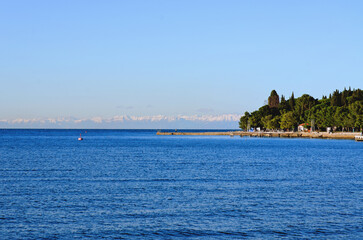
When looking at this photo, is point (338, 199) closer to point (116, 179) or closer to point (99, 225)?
point (99, 225)

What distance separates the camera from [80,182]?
173ft

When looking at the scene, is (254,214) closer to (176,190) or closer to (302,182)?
(176,190)

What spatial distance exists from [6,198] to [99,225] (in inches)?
550

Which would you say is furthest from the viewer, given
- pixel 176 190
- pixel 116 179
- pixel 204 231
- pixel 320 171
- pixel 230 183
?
pixel 320 171

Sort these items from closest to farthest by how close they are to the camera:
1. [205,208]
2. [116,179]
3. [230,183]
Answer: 1. [205,208]
2. [230,183]
3. [116,179]

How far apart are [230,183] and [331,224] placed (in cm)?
2105

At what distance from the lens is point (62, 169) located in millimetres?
68938

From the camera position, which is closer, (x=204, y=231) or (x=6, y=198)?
(x=204, y=231)

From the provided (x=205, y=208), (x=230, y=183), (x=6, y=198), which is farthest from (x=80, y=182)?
(x=205, y=208)

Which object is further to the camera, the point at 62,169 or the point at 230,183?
the point at 62,169

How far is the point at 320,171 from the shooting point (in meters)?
67.1

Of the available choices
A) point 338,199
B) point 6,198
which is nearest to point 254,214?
point 338,199

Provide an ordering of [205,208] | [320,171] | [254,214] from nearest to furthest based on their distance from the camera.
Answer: [254,214], [205,208], [320,171]

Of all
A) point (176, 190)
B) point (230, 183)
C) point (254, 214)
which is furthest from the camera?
point (230, 183)
